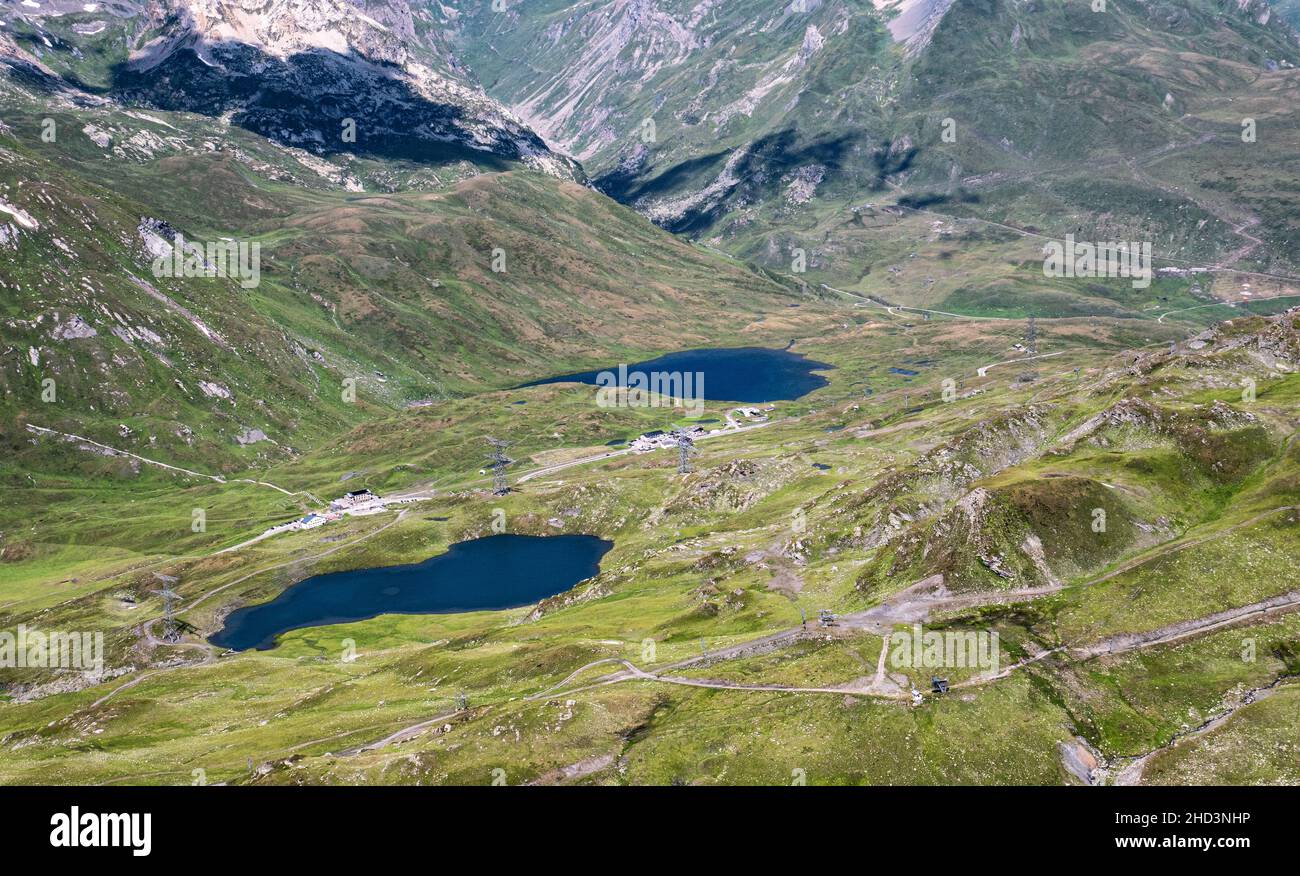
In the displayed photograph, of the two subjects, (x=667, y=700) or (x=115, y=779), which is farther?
(x=115, y=779)

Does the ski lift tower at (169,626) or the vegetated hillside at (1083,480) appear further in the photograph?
the ski lift tower at (169,626)

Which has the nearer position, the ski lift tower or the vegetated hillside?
the vegetated hillside

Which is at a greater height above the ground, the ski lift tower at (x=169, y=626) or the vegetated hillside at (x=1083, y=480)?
the vegetated hillside at (x=1083, y=480)

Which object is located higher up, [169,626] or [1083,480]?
[1083,480]

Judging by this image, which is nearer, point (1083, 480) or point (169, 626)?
point (1083, 480)

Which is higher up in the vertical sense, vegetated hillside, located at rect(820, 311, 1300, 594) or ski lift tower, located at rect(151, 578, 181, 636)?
vegetated hillside, located at rect(820, 311, 1300, 594)
